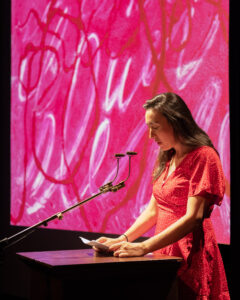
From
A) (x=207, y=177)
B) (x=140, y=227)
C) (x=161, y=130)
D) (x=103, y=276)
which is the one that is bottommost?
(x=103, y=276)

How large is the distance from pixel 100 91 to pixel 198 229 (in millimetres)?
2111

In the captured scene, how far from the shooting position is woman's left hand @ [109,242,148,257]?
2.32 metres

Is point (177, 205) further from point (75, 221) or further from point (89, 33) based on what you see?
point (89, 33)

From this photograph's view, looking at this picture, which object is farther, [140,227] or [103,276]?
[140,227]

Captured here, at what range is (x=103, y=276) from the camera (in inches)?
85.1

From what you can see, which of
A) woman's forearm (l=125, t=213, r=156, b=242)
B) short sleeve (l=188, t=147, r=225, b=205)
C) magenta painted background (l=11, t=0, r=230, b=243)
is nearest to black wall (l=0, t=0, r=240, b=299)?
magenta painted background (l=11, t=0, r=230, b=243)

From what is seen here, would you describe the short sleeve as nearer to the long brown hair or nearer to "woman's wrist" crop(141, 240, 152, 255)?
the long brown hair

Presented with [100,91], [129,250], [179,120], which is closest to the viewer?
[129,250]

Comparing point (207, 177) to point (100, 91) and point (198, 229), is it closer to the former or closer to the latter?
point (198, 229)

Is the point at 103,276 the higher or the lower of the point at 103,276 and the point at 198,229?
the lower

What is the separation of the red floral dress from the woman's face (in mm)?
134

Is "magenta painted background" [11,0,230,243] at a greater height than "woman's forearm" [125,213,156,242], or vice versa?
"magenta painted background" [11,0,230,243]
